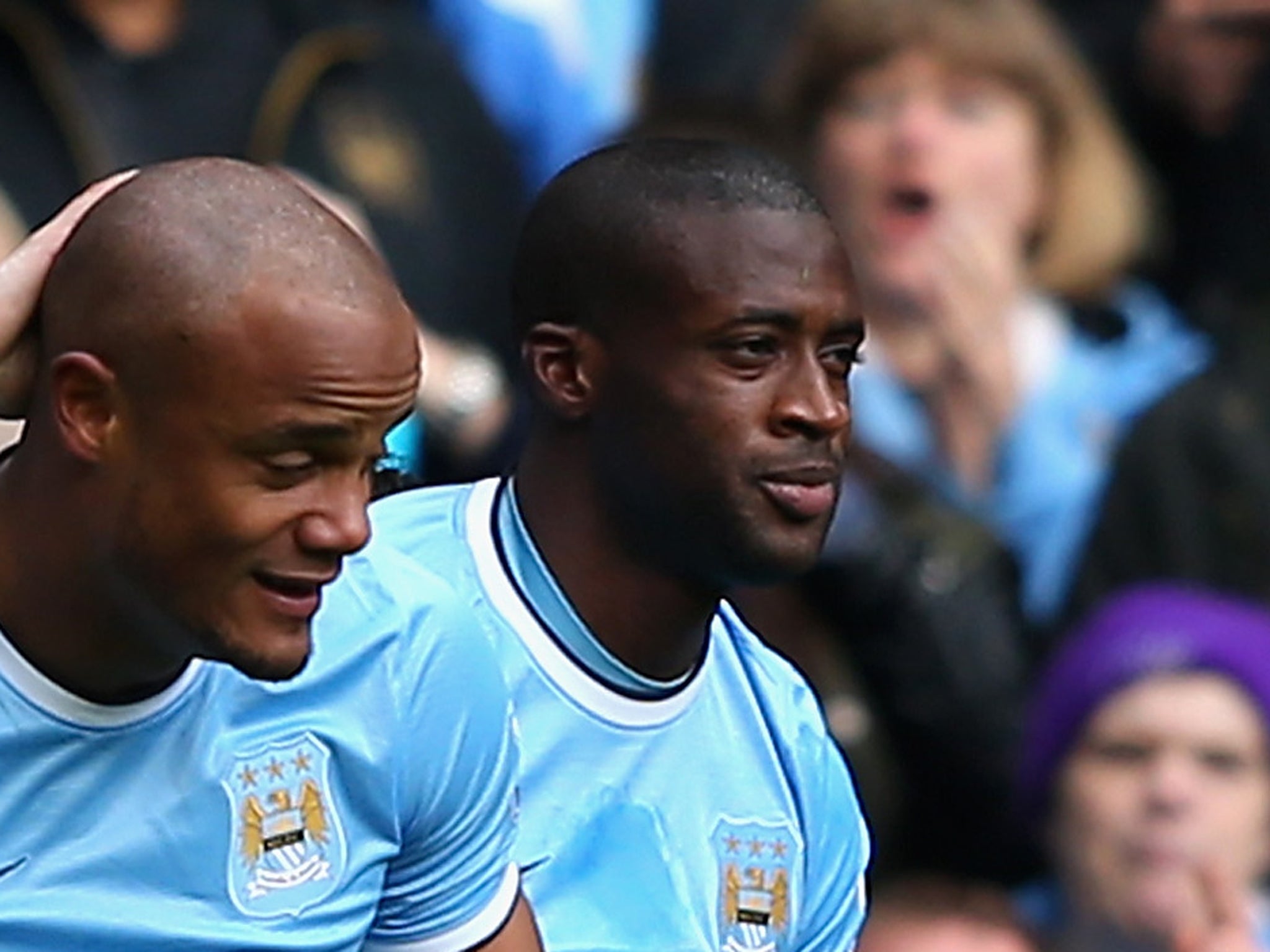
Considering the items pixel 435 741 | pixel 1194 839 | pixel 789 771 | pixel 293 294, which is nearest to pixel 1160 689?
pixel 1194 839

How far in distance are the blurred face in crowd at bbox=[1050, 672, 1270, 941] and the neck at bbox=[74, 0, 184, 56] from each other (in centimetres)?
172

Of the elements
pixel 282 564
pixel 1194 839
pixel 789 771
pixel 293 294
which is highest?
pixel 293 294

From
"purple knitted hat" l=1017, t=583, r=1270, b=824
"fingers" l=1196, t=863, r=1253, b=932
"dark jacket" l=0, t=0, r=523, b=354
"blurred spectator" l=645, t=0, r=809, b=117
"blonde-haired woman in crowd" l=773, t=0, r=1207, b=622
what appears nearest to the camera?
"dark jacket" l=0, t=0, r=523, b=354

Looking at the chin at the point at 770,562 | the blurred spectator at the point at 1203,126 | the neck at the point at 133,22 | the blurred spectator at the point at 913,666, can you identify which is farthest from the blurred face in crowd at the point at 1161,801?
the chin at the point at 770,562

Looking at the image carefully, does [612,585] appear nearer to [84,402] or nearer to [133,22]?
[84,402]

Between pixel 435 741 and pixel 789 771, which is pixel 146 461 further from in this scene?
pixel 789 771

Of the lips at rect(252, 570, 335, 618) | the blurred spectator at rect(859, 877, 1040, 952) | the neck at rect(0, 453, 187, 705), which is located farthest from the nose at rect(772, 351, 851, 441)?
the blurred spectator at rect(859, 877, 1040, 952)

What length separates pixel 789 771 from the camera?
3535mm

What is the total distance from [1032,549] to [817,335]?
2.53 m

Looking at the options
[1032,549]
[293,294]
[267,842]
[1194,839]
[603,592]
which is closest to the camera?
[293,294]

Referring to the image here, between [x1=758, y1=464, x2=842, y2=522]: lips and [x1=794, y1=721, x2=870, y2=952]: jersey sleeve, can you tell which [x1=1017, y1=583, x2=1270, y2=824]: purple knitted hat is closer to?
[x1=794, y1=721, x2=870, y2=952]: jersey sleeve

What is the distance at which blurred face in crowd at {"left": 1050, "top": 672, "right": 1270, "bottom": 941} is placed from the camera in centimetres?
513

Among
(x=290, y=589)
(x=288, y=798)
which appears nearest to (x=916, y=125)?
(x=288, y=798)

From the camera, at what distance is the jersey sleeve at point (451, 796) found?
3.17 meters
